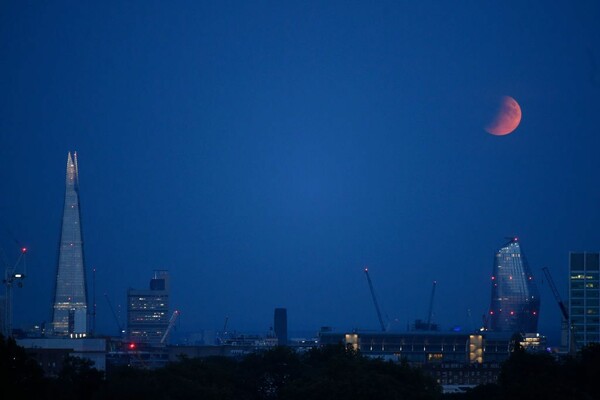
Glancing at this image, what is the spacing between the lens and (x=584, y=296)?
564ft

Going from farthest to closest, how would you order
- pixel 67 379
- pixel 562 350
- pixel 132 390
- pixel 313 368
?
pixel 562 350
pixel 313 368
pixel 67 379
pixel 132 390

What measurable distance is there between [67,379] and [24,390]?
27.8 m

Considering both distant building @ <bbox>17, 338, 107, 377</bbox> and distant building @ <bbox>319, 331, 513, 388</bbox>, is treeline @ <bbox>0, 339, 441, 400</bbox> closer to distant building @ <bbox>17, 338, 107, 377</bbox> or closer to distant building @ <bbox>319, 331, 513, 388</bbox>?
distant building @ <bbox>17, 338, 107, 377</bbox>

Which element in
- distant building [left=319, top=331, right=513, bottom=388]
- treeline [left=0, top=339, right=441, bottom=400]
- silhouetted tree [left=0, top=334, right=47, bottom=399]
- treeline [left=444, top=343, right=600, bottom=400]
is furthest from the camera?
distant building [left=319, top=331, right=513, bottom=388]

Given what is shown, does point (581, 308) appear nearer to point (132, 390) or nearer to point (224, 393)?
point (224, 393)

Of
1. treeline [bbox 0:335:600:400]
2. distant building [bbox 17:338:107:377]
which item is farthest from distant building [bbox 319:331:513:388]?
treeline [bbox 0:335:600:400]

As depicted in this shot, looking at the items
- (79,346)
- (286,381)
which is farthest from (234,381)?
(79,346)

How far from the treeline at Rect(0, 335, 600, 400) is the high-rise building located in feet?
237

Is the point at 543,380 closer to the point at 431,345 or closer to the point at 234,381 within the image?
the point at 234,381

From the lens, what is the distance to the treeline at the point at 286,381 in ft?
207

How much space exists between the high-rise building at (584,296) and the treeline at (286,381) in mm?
72100

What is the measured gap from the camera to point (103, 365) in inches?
5413

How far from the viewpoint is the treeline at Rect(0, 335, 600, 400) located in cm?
6312

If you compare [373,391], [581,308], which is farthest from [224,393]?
[581,308]
